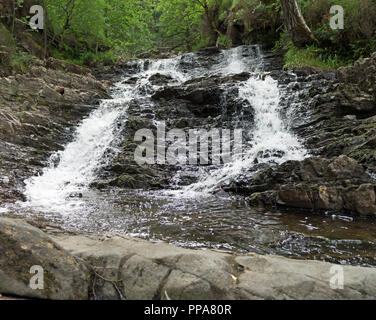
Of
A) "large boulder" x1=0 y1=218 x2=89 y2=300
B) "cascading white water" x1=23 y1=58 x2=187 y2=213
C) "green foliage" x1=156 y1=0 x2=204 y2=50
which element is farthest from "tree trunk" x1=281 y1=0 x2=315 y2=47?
"large boulder" x1=0 y1=218 x2=89 y2=300

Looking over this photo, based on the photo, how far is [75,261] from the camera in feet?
7.07

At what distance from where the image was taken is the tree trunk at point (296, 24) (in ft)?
37.1

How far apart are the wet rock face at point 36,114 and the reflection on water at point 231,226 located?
2103 millimetres

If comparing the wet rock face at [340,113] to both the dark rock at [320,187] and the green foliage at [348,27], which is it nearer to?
the dark rock at [320,187]

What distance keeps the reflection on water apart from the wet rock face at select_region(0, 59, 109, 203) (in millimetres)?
2103

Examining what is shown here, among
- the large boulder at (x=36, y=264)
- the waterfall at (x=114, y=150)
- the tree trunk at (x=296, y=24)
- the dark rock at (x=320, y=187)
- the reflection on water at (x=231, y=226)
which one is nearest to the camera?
the large boulder at (x=36, y=264)

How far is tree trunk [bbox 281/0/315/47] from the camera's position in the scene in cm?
1130

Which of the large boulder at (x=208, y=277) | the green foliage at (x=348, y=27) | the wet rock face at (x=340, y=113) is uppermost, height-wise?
the green foliage at (x=348, y=27)

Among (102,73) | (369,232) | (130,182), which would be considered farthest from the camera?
(102,73)

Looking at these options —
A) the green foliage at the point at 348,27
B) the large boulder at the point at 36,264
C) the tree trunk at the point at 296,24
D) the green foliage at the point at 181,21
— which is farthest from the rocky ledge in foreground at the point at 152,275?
the green foliage at the point at 181,21

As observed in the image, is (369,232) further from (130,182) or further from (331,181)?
(130,182)

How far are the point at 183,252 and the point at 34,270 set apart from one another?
3.62ft

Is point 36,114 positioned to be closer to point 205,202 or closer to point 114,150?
point 114,150
